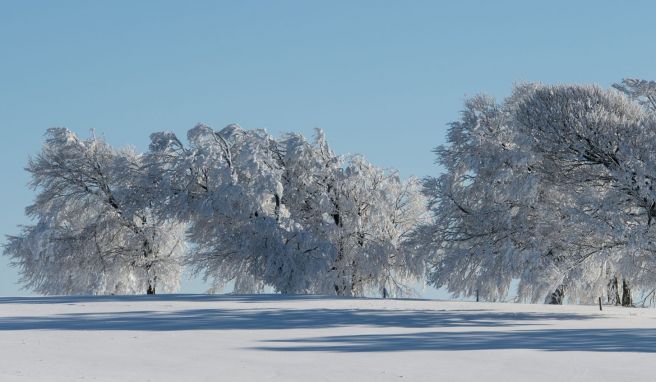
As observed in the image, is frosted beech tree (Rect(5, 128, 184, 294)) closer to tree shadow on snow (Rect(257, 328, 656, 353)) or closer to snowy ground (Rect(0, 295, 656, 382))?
snowy ground (Rect(0, 295, 656, 382))

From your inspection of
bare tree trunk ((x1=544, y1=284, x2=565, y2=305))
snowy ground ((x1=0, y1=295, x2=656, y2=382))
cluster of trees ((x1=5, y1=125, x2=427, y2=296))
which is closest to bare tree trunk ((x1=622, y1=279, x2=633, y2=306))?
bare tree trunk ((x1=544, y1=284, x2=565, y2=305))

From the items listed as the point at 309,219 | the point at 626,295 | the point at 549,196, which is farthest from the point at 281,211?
the point at 626,295

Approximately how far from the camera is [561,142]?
94.2 feet

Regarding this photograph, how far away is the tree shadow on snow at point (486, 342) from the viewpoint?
54.1 feet

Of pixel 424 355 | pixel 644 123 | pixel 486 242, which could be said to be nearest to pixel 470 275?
pixel 486 242

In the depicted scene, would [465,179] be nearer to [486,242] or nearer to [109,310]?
[486,242]

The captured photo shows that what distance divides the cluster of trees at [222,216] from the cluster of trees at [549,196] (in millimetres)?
3563

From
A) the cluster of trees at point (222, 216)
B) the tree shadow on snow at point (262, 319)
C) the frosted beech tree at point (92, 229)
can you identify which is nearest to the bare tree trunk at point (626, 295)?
the cluster of trees at point (222, 216)

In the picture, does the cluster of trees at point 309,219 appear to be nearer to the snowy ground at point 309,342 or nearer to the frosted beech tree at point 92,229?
the frosted beech tree at point 92,229

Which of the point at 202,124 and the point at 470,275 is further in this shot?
the point at 202,124

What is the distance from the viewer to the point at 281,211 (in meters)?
40.8

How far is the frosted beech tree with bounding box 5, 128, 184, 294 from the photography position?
148ft

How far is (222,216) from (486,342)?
25352 millimetres

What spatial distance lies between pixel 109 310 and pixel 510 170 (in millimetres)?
19544
